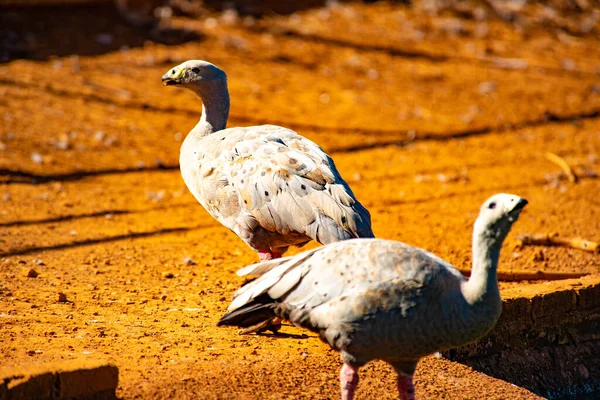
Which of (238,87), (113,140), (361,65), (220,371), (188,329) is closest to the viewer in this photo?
(220,371)

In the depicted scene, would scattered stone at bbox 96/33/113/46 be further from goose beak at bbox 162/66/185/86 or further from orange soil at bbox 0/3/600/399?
goose beak at bbox 162/66/185/86

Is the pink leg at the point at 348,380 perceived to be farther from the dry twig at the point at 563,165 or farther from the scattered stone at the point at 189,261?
the dry twig at the point at 563,165

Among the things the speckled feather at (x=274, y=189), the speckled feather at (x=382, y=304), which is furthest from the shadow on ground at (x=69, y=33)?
the speckled feather at (x=382, y=304)

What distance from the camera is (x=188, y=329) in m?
5.15

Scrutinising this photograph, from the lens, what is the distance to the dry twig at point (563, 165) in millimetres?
A: 9382

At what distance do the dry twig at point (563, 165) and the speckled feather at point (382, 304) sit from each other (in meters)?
5.79

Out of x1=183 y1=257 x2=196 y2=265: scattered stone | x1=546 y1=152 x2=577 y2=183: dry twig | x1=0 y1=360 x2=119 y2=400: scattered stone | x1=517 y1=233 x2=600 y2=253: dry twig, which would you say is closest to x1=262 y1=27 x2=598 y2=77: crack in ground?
x1=546 y1=152 x2=577 y2=183: dry twig

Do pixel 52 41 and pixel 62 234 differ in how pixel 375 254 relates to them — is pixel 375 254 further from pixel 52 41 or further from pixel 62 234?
pixel 52 41

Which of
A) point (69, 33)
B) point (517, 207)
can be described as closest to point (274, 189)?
point (517, 207)

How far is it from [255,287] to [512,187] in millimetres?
5436

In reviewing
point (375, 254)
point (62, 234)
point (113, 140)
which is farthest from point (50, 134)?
point (375, 254)

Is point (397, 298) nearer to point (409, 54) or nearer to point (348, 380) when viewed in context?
point (348, 380)

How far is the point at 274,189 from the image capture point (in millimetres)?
5340

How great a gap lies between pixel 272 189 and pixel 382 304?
166 centimetres
